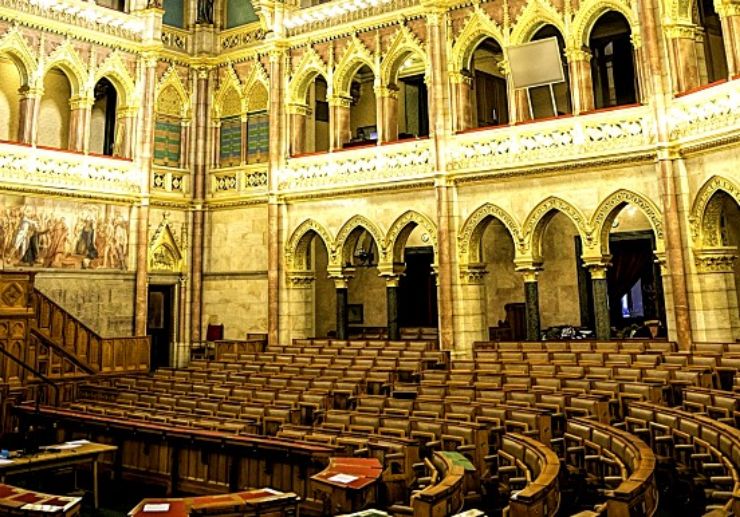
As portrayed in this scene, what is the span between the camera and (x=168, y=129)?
1838 cm

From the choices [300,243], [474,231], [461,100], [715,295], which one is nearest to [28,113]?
[300,243]

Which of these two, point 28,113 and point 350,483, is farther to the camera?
point 28,113

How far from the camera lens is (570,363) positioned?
1166 cm

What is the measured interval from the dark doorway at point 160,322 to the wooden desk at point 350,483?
13035mm

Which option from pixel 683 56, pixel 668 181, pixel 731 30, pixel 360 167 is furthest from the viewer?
pixel 360 167

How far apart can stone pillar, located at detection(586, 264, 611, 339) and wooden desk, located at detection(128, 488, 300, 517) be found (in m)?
9.66

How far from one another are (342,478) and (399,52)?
42.5 feet

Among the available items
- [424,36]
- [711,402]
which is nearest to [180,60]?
[424,36]

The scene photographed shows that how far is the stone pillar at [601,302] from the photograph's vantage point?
43.9 feet

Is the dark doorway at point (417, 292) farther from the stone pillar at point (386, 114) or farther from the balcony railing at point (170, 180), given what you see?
the balcony railing at point (170, 180)

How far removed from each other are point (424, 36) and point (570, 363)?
8889mm

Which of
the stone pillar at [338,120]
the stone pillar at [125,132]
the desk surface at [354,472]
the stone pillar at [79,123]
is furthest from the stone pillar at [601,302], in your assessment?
the stone pillar at [79,123]

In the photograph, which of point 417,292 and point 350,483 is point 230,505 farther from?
point 417,292

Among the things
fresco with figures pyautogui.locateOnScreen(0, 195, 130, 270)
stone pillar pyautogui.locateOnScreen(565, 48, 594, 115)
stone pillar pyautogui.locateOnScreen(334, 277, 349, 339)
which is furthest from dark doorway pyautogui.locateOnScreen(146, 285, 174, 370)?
stone pillar pyautogui.locateOnScreen(565, 48, 594, 115)
